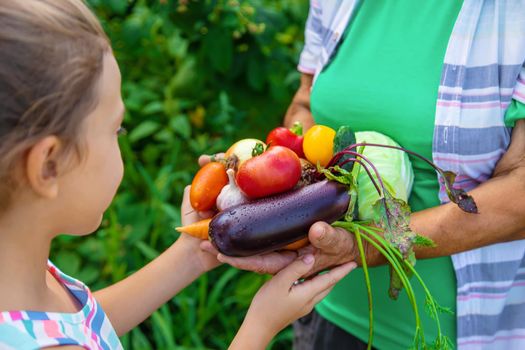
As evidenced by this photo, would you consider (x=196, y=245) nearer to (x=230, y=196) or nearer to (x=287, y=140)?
(x=230, y=196)

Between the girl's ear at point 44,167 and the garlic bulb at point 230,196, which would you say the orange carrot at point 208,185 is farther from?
the girl's ear at point 44,167

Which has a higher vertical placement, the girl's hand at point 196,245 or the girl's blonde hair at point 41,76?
the girl's blonde hair at point 41,76

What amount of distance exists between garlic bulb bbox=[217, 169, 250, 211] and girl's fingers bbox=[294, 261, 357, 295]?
0.22 meters

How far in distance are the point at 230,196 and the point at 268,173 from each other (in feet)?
0.44

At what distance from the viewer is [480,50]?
5.00 ft

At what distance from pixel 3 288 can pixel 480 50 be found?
43.3 inches

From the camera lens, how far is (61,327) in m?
1.20

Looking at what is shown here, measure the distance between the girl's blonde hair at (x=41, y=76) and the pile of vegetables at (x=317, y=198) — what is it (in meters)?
0.42

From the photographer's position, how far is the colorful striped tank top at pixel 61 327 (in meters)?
1.12

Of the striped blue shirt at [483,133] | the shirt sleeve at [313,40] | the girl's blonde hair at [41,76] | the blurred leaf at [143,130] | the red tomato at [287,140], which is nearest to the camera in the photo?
the girl's blonde hair at [41,76]

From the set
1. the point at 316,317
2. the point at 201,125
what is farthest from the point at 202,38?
the point at 316,317

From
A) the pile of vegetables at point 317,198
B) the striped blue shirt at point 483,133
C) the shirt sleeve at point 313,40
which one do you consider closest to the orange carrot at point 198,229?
the pile of vegetables at point 317,198

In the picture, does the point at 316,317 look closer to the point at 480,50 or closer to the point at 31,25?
the point at 480,50

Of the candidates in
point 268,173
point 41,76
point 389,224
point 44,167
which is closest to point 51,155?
point 44,167
